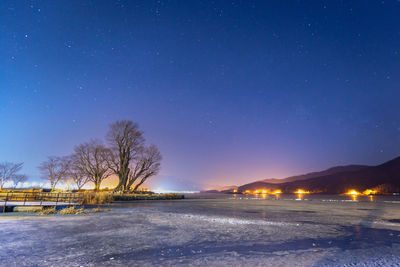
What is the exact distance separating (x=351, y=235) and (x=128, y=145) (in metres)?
50.3

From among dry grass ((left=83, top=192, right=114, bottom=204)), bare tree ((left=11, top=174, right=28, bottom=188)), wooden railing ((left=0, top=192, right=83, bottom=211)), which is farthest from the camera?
bare tree ((left=11, top=174, right=28, bottom=188))

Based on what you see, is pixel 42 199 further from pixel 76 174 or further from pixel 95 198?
pixel 76 174

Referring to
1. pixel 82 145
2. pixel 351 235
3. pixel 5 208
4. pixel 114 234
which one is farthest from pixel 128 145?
pixel 351 235

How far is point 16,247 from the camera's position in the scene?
7.32 meters

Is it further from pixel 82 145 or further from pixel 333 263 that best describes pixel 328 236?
pixel 82 145

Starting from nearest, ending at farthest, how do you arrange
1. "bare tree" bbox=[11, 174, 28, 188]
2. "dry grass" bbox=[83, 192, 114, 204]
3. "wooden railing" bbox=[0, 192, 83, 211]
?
"wooden railing" bbox=[0, 192, 83, 211] → "dry grass" bbox=[83, 192, 114, 204] → "bare tree" bbox=[11, 174, 28, 188]

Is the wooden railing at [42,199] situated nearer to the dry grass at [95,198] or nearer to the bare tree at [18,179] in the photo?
the dry grass at [95,198]

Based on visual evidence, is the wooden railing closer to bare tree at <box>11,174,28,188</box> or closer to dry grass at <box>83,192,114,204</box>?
dry grass at <box>83,192,114,204</box>

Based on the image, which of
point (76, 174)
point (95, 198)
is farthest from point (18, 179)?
point (95, 198)

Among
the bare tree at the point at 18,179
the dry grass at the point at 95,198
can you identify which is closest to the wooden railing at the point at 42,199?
the dry grass at the point at 95,198

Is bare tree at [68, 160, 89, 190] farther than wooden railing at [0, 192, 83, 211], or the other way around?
bare tree at [68, 160, 89, 190]

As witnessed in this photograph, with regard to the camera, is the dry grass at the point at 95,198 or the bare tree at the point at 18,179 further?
the bare tree at the point at 18,179

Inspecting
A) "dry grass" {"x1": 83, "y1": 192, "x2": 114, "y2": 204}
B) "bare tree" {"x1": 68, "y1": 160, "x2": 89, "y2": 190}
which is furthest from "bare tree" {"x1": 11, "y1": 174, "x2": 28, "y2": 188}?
"dry grass" {"x1": 83, "y1": 192, "x2": 114, "y2": 204}

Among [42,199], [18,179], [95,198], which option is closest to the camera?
[42,199]
